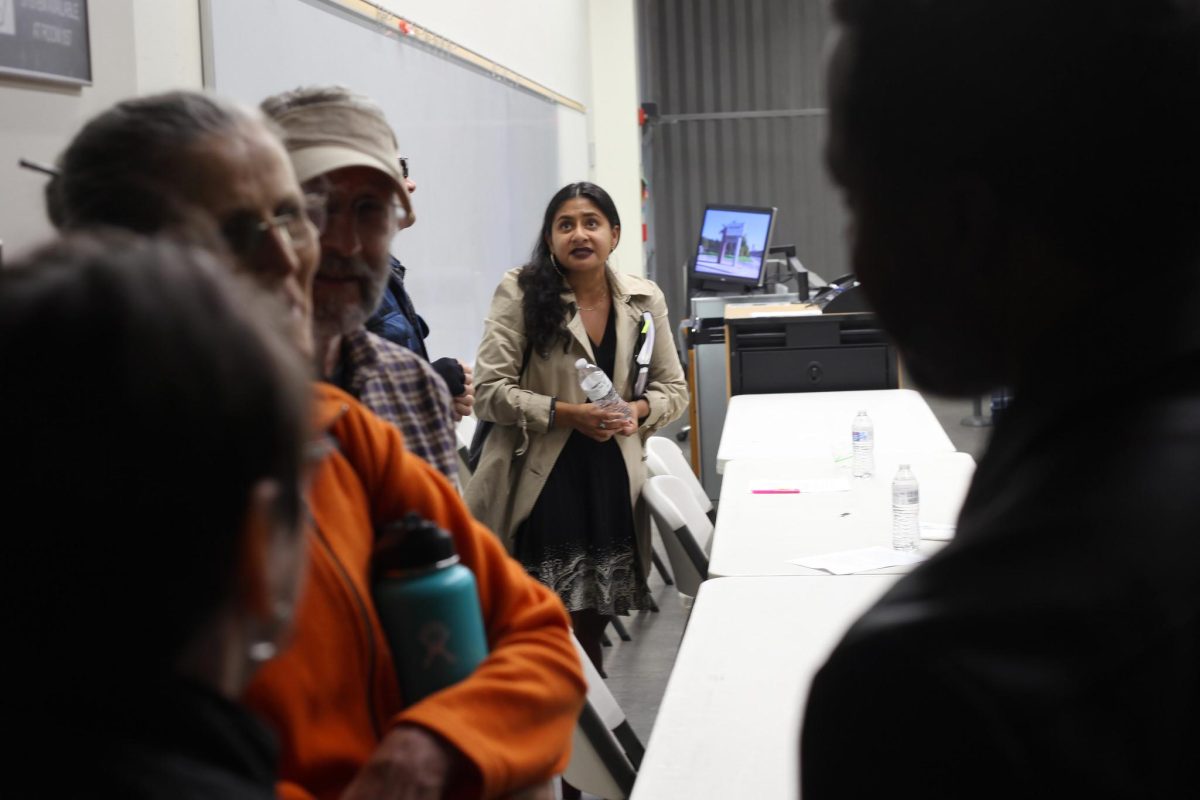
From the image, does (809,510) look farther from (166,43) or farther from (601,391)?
(166,43)

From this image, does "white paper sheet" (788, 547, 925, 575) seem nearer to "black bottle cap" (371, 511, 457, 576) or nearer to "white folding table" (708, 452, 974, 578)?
"white folding table" (708, 452, 974, 578)

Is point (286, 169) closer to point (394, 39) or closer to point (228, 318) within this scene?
point (228, 318)

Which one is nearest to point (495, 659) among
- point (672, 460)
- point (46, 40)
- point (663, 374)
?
point (46, 40)

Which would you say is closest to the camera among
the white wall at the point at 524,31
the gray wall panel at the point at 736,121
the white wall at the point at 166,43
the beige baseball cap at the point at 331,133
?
the beige baseball cap at the point at 331,133

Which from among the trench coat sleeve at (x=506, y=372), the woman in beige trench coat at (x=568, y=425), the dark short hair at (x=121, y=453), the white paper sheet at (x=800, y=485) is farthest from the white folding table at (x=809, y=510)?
the dark short hair at (x=121, y=453)

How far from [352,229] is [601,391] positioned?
2058 millimetres

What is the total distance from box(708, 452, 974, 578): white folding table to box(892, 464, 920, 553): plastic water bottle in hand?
34 millimetres

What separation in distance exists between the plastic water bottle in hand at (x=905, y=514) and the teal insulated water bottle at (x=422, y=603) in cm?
182

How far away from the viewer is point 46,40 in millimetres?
1767

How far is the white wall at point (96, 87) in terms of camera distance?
1719 mm

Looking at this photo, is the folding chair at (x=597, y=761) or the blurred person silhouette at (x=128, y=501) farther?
the folding chair at (x=597, y=761)

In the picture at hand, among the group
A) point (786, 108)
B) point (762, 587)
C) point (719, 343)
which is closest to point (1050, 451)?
point (762, 587)

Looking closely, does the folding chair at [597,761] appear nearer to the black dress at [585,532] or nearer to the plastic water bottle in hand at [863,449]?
the black dress at [585,532]

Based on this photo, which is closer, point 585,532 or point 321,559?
point 321,559
